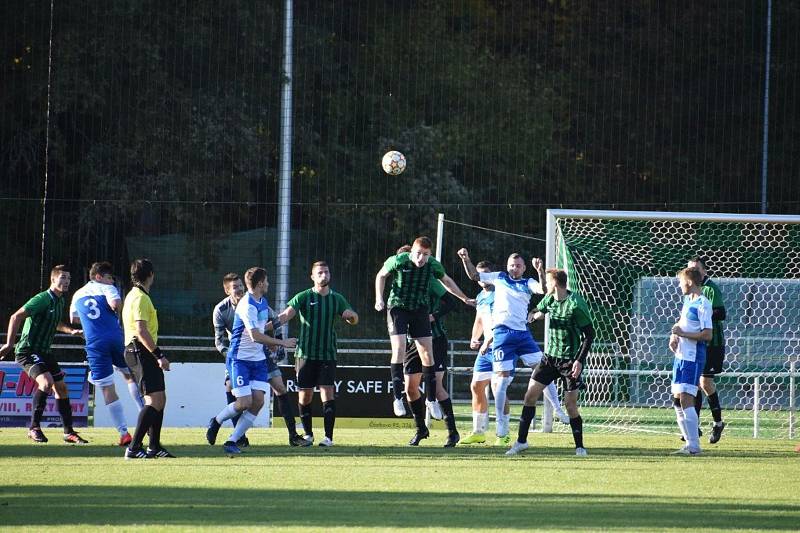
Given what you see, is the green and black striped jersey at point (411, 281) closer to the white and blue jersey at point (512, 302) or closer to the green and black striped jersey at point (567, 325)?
the white and blue jersey at point (512, 302)

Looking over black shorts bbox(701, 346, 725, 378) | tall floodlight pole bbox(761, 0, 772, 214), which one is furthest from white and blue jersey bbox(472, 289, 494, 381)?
tall floodlight pole bbox(761, 0, 772, 214)

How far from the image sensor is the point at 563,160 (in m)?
29.4

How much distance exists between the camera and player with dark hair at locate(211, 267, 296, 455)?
11.7 metres

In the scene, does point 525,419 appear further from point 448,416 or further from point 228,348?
point 228,348

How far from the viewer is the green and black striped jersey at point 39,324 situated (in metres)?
13.7

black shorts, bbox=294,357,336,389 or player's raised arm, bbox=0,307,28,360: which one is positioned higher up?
player's raised arm, bbox=0,307,28,360

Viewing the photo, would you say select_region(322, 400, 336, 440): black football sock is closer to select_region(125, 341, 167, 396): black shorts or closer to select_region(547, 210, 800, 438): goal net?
select_region(125, 341, 167, 396): black shorts

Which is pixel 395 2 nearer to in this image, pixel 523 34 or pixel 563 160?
pixel 523 34

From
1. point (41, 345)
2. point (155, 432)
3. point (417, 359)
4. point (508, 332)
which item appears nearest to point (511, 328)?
point (508, 332)

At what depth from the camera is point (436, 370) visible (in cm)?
1363

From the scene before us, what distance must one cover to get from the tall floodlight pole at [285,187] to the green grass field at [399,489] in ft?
35.1

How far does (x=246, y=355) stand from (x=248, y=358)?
37 mm

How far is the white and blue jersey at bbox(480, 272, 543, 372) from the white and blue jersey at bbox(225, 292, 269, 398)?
268 cm

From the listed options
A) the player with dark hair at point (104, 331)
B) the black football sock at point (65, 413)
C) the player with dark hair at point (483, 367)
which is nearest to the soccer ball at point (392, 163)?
the player with dark hair at point (483, 367)
